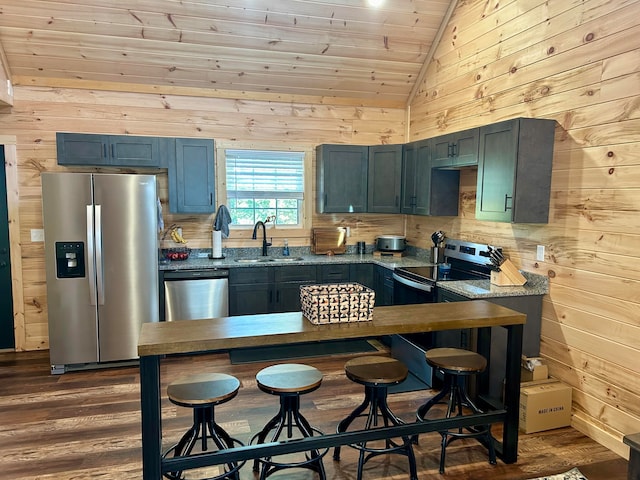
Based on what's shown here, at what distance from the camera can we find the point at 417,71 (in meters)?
5.14

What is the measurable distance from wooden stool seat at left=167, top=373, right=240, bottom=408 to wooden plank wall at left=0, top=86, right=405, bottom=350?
9.46ft

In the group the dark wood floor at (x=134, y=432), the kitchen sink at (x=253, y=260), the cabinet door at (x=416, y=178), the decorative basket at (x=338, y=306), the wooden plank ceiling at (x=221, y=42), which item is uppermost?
the wooden plank ceiling at (x=221, y=42)

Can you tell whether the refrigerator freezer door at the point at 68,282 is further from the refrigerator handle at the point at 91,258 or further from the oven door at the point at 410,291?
the oven door at the point at 410,291

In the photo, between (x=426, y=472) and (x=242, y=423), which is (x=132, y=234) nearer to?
(x=242, y=423)

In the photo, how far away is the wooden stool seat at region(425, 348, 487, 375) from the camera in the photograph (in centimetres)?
258

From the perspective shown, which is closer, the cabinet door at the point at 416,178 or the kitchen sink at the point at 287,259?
the cabinet door at the point at 416,178

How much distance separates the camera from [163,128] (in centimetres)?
487

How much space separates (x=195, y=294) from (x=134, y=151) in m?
1.57

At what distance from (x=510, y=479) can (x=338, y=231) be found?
3343 mm

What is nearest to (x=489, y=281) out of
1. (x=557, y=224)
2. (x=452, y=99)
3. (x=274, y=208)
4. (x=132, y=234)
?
(x=557, y=224)

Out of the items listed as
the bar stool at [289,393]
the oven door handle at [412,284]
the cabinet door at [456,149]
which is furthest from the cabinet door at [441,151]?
the bar stool at [289,393]

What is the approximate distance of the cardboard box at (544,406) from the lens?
3.06 meters

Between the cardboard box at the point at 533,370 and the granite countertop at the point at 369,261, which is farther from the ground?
the granite countertop at the point at 369,261

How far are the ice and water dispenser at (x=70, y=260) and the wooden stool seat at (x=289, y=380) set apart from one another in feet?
8.25
